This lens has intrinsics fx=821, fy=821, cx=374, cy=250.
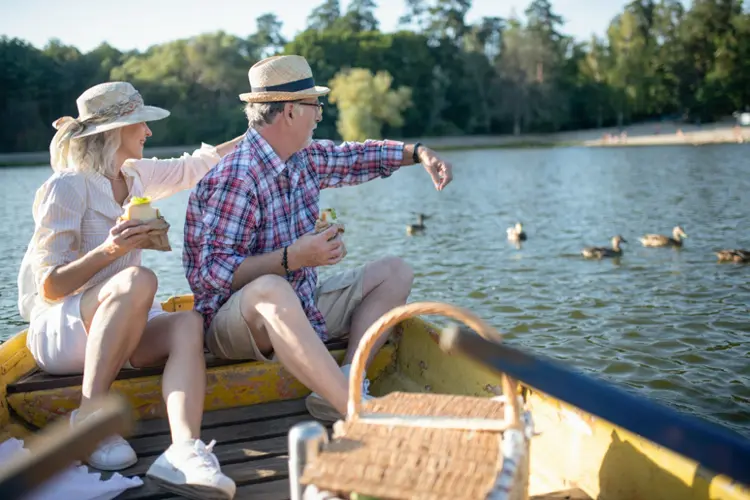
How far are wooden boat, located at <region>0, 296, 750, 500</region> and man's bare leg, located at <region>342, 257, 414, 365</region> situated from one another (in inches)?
7.9

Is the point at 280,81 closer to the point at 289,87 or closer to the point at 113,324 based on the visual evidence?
the point at 289,87

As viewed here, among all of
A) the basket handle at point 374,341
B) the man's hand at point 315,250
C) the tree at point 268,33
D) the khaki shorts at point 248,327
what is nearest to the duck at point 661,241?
the khaki shorts at point 248,327

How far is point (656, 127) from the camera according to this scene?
181ft

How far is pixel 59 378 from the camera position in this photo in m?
3.06

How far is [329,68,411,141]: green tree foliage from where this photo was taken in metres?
48.8

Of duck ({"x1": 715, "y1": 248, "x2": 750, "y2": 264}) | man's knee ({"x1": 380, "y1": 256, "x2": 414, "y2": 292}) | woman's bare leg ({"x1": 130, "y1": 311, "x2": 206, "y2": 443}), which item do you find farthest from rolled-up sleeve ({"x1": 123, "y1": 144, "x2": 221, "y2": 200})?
duck ({"x1": 715, "y1": 248, "x2": 750, "y2": 264})

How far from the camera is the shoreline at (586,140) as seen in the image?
4447 centimetres

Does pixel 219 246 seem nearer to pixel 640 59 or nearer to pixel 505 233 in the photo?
pixel 505 233

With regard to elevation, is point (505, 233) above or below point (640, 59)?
below

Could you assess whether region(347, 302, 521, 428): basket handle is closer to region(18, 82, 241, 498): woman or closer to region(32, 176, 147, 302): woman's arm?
region(18, 82, 241, 498): woman

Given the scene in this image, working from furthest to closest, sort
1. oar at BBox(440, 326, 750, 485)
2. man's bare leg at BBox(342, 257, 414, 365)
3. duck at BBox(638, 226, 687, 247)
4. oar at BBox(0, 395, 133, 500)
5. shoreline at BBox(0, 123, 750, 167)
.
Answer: shoreline at BBox(0, 123, 750, 167)
duck at BBox(638, 226, 687, 247)
man's bare leg at BBox(342, 257, 414, 365)
oar at BBox(440, 326, 750, 485)
oar at BBox(0, 395, 133, 500)

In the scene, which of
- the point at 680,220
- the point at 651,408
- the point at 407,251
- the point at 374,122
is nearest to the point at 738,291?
the point at 407,251

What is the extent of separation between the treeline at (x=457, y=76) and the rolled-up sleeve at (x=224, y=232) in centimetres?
4718

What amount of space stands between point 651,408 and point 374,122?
49.9m
